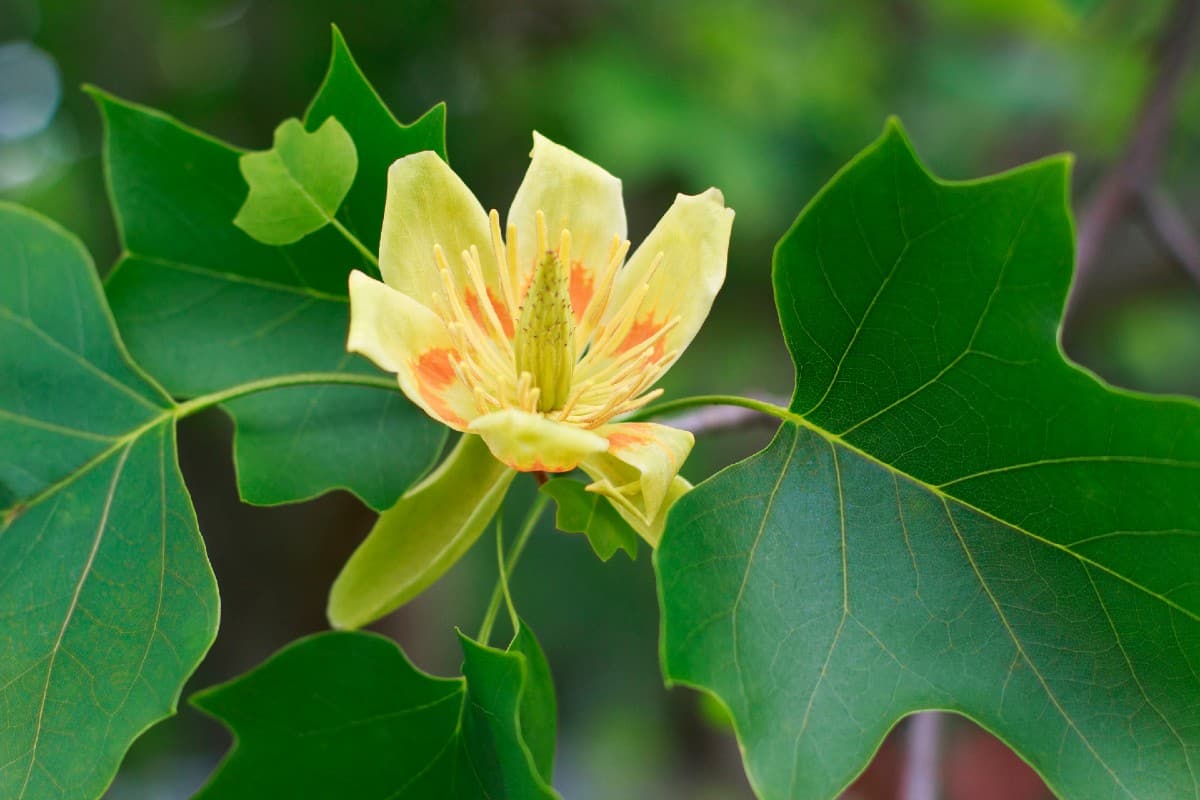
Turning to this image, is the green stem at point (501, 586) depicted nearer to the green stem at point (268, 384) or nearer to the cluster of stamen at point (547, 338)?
the cluster of stamen at point (547, 338)

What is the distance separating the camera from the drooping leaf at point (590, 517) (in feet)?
3.54

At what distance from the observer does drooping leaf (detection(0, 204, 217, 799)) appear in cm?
105

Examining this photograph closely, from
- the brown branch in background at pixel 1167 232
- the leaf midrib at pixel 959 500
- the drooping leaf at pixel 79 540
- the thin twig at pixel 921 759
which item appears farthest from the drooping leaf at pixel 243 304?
the brown branch in background at pixel 1167 232

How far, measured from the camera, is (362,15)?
389 cm

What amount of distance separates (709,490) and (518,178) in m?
3.02

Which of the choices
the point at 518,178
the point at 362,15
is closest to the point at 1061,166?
the point at 518,178

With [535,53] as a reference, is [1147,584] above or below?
above

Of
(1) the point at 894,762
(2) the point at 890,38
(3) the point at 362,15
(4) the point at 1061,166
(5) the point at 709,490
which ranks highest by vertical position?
(4) the point at 1061,166

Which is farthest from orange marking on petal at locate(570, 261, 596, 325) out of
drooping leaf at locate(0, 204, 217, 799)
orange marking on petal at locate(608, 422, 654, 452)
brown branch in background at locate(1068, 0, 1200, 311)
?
brown branch in background at locate(1068, 0, 1200, 311)

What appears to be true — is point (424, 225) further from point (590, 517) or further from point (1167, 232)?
point (1167, 232)

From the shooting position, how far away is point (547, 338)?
1188mm

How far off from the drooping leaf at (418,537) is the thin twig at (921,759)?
2.50 feet

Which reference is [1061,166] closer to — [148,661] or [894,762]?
[148,661]

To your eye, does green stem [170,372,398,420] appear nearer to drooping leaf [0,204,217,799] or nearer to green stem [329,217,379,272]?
drooping leaf [0,204,217,799]
